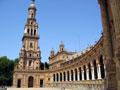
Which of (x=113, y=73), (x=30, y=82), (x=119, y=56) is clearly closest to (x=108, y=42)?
(x=113, y=73)

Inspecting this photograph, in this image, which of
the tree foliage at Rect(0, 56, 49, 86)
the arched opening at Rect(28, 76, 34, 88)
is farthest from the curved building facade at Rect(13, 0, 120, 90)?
the tree foliage at Rect(0, 56, 49, 86)

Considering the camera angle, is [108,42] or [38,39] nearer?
[108,42]

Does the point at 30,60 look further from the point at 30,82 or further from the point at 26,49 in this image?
the point at 30,82

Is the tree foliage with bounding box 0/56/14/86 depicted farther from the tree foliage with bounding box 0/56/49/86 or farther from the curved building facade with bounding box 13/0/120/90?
the curved building facade with bounding box 13/0/120/90

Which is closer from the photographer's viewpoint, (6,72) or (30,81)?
(30,81)

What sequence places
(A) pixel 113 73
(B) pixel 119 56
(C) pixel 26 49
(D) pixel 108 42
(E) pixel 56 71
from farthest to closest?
(C) pixel 26 49 < (E) pixel 56 71 < (D) pixel 108 42 < (A) pixel 113 73 < (B) pixel 119 56

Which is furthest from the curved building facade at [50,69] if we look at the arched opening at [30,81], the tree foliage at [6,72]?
the tree foliage at [6,72]

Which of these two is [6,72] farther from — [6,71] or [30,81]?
[30,81]

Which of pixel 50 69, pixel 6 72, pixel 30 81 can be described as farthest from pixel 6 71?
pixel 50 69

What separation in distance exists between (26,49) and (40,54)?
24.9 ft

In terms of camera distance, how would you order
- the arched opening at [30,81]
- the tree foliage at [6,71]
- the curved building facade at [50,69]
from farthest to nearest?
the tree foliage at [6,71] → the arched opening at [30,81] → the curved building facade at [50,69]

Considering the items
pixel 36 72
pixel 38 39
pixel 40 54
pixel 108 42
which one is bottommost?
pixel 36 72

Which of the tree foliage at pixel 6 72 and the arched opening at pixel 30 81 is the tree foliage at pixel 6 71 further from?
the arched opening at pixel 30 81

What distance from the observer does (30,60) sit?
69.0 metres
